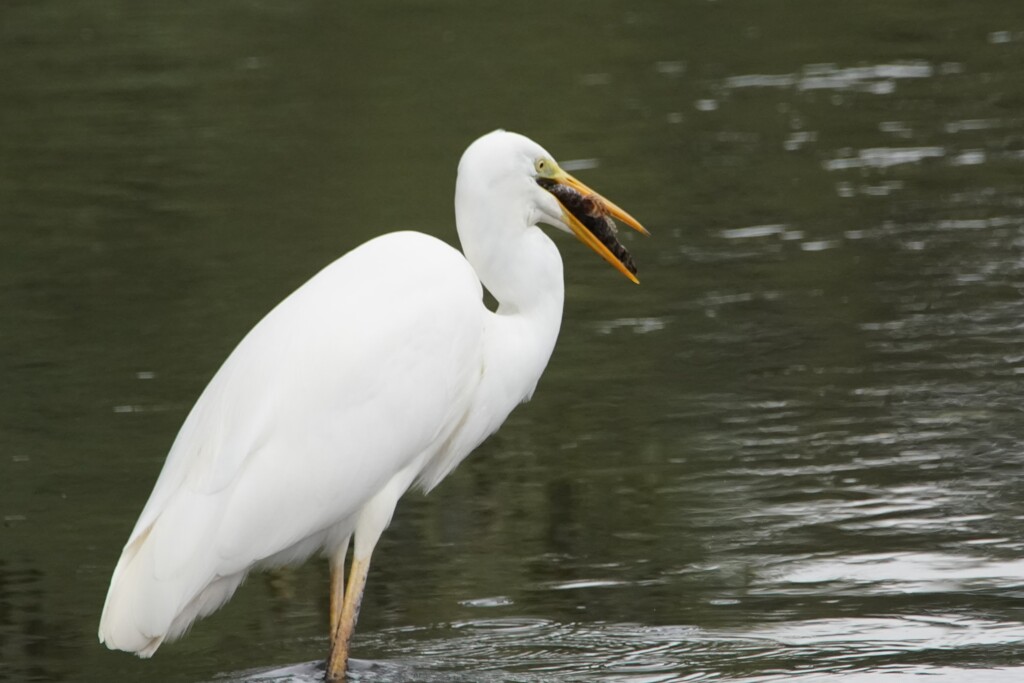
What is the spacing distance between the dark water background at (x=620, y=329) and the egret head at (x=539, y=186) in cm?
109

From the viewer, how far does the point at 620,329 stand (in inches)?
315

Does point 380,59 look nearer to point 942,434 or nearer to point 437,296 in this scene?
point 942,434

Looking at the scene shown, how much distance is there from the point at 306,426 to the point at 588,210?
3.42ft

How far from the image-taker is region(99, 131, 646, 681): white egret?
4.63 m

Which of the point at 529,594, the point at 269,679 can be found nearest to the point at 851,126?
the point at 529,594

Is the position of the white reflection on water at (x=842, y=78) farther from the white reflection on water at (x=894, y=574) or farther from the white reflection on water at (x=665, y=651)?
the white reflection on water at (x=665, y=651)

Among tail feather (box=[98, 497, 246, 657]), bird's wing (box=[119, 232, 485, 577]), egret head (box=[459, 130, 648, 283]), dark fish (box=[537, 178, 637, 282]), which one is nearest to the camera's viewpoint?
tail feather (box=[98, 497, 246, 657])

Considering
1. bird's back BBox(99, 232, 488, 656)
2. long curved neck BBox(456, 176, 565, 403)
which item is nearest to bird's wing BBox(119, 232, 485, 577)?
bird's back BBox(99, 232, 488, 656)

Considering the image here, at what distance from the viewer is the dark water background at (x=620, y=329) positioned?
5.24 metres

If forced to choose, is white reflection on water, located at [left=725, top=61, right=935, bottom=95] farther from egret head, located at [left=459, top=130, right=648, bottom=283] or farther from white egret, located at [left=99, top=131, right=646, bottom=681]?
white egret, located at [left=99, top=131, right=646, bottom=681]

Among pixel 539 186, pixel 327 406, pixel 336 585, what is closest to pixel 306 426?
pixel 327 406

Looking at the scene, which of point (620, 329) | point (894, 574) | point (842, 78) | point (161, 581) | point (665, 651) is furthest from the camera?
point (842, 78)

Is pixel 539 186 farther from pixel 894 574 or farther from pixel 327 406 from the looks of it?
pixel 894 574

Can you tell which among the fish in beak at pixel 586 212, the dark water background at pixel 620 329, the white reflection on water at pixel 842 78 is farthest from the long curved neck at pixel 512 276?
the white reflection on water at pixel 842 78
